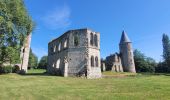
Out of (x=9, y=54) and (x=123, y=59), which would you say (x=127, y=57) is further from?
(x=9, y=54)

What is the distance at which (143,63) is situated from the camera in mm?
73812

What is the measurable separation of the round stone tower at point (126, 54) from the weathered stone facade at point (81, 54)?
33.4 m

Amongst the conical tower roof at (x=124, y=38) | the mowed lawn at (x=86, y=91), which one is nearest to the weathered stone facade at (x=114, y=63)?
the conical tower roof at (x=124, y=38)

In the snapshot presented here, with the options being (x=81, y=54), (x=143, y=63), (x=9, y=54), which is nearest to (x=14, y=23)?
(x=9, y=54)

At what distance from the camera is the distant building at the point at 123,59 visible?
6003 centimetres

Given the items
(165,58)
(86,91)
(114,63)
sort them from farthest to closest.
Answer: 1. (165,58)
2. (114,63)
3. (86,91)

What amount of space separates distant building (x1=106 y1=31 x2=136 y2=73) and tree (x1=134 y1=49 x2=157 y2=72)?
11.7m

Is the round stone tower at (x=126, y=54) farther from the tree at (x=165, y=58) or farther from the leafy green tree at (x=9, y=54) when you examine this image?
the leafy green tree at (x=9, y=54)

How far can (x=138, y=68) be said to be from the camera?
73.6 m

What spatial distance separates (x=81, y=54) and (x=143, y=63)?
50.3 meters

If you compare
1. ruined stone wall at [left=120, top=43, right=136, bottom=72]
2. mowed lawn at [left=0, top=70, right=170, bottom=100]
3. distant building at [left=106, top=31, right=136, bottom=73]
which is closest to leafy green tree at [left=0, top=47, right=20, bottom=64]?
mowed lawn at [left=0, top=70, right=170, bottom=100]

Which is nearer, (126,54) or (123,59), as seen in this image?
(126,54)

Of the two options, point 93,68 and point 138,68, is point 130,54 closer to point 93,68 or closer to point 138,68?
point 138,68

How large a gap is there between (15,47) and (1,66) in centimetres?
992
